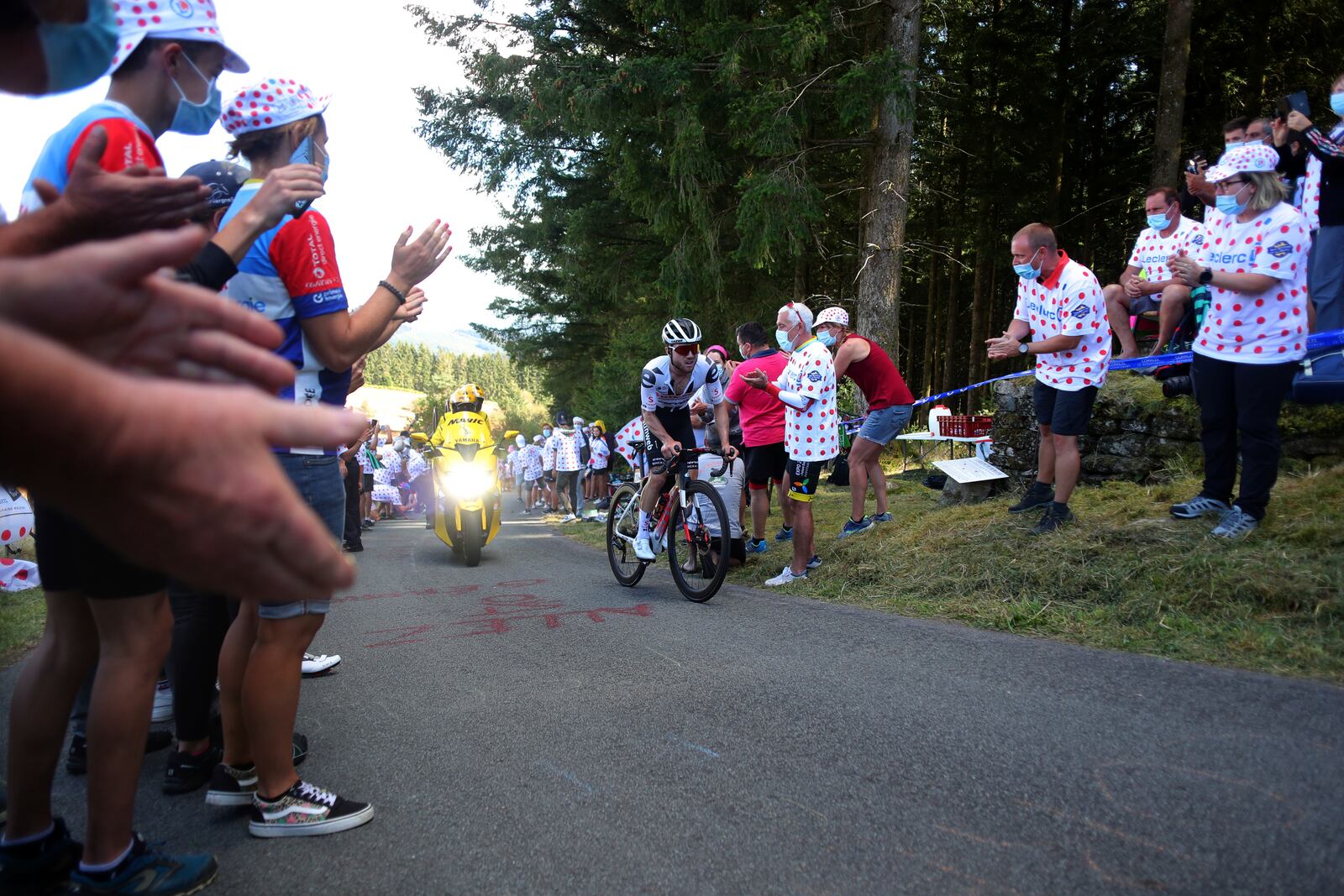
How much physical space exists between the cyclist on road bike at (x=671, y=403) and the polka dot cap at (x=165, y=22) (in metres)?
4.68

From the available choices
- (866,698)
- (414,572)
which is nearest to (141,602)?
(866,698)

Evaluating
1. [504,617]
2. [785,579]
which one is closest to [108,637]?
[504,617]

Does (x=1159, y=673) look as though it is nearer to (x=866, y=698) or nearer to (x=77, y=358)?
(x=866, y=698)

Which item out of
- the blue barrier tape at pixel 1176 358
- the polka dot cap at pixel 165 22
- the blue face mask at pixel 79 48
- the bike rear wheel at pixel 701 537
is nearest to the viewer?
the blue face mask at pixel 79 48

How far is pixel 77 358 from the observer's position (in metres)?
0.83

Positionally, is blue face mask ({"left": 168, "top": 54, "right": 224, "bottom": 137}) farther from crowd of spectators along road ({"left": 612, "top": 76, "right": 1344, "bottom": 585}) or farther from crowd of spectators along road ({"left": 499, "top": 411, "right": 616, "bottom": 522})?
crowd of spectators along road ({"left": 499, "top": 411, "right": 616, "bottom": 522})

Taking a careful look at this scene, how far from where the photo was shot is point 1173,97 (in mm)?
13391

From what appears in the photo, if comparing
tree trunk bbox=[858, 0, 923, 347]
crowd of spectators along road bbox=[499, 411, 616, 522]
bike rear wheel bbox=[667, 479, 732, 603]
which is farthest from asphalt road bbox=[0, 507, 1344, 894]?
crowd of spectators along road bbox=[499, 411, 616, 522]

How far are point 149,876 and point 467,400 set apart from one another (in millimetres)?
8409

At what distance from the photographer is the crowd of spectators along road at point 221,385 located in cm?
85

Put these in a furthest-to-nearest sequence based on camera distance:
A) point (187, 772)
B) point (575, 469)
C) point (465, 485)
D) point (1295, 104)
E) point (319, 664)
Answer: point (575, 469) < point (465, 485) < point (1295, 104) < point (319, 664) < point (187, 772)

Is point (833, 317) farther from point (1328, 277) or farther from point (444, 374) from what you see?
point (444, 374)

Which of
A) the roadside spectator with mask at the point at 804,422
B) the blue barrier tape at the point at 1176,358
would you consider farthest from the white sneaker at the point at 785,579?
the blue barrier tape at the point at 1176,358

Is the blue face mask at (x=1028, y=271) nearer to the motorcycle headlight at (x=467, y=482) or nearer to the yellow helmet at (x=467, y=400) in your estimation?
the motorcycle headlight at (x=467, y=482)
